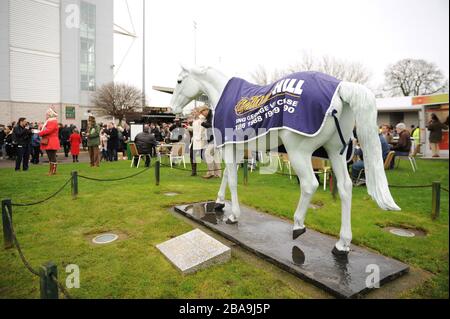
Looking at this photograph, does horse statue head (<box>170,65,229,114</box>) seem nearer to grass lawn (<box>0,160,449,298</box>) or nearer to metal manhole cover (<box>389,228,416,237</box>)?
grass lawn (<box>0,160,449,298</box>)

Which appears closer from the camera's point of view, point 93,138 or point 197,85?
point 197,85

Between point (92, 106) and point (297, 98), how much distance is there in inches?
1361

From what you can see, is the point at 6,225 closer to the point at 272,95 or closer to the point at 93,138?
the point at 272,95

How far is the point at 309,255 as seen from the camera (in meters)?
3.41

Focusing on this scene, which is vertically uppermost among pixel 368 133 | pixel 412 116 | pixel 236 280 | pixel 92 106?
pixel 92 106

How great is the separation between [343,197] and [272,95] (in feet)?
4.73

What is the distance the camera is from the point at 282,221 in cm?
484

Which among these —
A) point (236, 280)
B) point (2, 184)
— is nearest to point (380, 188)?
point (236, 280)

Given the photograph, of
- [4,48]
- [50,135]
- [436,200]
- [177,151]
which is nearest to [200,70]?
[436,200]

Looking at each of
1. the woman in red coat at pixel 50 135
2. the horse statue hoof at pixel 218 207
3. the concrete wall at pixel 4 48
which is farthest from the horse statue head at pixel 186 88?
the woman in red coat at pixel 50 135

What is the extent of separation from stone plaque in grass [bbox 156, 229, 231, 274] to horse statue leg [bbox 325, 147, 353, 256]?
4.39 ft

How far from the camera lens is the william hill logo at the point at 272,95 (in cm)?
320
